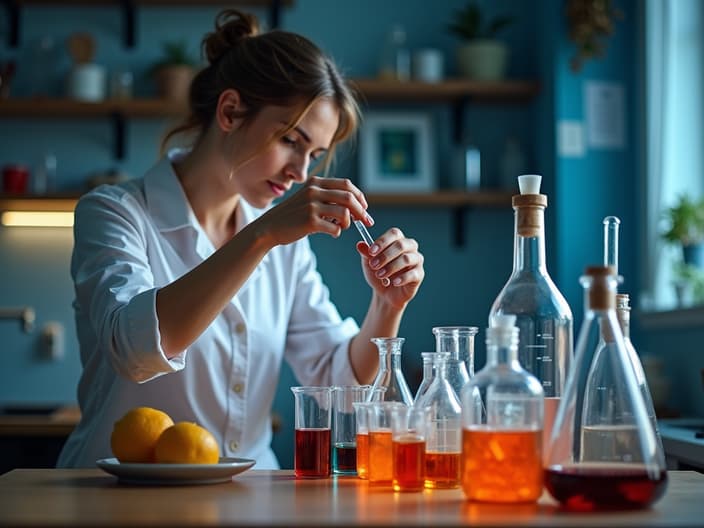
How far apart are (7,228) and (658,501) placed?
10.4 ft

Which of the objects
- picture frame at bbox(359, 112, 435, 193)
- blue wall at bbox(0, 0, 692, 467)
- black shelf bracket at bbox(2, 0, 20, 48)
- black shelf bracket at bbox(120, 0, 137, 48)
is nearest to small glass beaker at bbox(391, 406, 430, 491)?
blue wall at bbox(0, 0, 692, 467)

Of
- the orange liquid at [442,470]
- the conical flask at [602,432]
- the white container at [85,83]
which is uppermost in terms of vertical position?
the white container at [85,83]

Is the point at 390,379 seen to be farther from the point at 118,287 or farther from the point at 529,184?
the point at 118,287

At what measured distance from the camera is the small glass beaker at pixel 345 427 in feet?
4.13

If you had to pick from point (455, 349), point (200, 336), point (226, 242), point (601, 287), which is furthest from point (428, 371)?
point (200, 336)

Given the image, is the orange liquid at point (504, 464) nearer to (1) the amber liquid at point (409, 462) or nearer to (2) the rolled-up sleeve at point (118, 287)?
(1) the amber liquid at point (409, 462)

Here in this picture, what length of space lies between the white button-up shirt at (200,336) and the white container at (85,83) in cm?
180

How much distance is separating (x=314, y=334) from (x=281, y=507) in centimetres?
102

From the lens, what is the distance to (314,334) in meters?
1.99

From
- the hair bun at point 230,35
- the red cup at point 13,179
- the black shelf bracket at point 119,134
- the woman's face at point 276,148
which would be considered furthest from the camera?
the black shelf bracket at point 119,134

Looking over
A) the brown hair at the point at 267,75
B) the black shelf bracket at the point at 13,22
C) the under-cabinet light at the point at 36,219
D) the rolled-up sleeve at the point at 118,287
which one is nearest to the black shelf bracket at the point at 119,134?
the under-cabinet light at the point at 36,219

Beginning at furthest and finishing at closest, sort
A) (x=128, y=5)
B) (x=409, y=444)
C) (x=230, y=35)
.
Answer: (x=128, y=5)
(x=230, y=35)
(x=409, y=444)

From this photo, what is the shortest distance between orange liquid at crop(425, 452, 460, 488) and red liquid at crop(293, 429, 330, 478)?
0.56 feet

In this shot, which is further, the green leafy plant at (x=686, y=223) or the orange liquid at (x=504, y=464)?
the green leafy plant at (x=686, y=223)
